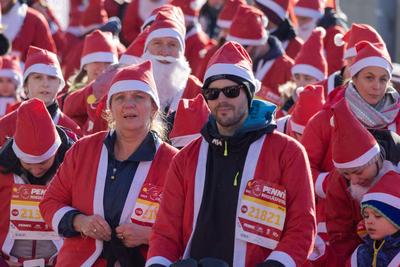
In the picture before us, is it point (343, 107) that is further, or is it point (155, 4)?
point (155, 4)

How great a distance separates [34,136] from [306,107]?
6.37 ft

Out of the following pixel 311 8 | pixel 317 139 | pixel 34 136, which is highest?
pixel 311 8

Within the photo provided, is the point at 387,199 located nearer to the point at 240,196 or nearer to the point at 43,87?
the point at 240,196

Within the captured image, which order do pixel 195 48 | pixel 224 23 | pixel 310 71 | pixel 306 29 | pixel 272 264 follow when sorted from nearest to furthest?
pixel 272 264, pixel 310 71, pixel 195 48, pixel 224 23, pixel 306 29

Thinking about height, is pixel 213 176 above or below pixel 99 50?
below

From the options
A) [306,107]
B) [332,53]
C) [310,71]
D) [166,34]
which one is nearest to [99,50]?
[166,34]

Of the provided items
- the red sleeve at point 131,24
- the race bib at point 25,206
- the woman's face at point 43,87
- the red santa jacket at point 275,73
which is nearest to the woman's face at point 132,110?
the race bib at point 25,206

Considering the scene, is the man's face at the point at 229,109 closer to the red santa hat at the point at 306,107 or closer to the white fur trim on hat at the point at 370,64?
the white fur trim on hat at the point at 370,64

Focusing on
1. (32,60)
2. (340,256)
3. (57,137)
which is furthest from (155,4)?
(340,256)

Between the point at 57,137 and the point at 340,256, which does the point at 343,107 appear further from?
the point at 57,137

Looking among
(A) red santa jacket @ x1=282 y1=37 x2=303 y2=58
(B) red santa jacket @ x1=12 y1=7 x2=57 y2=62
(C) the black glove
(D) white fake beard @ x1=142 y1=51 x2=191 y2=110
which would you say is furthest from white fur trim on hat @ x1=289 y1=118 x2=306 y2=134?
(B) red santa jacket @ x1=12 y1=7 x2=57 y2=62

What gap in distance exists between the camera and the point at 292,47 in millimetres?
13203

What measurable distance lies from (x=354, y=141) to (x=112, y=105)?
1.41m

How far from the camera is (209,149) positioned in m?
7.16
